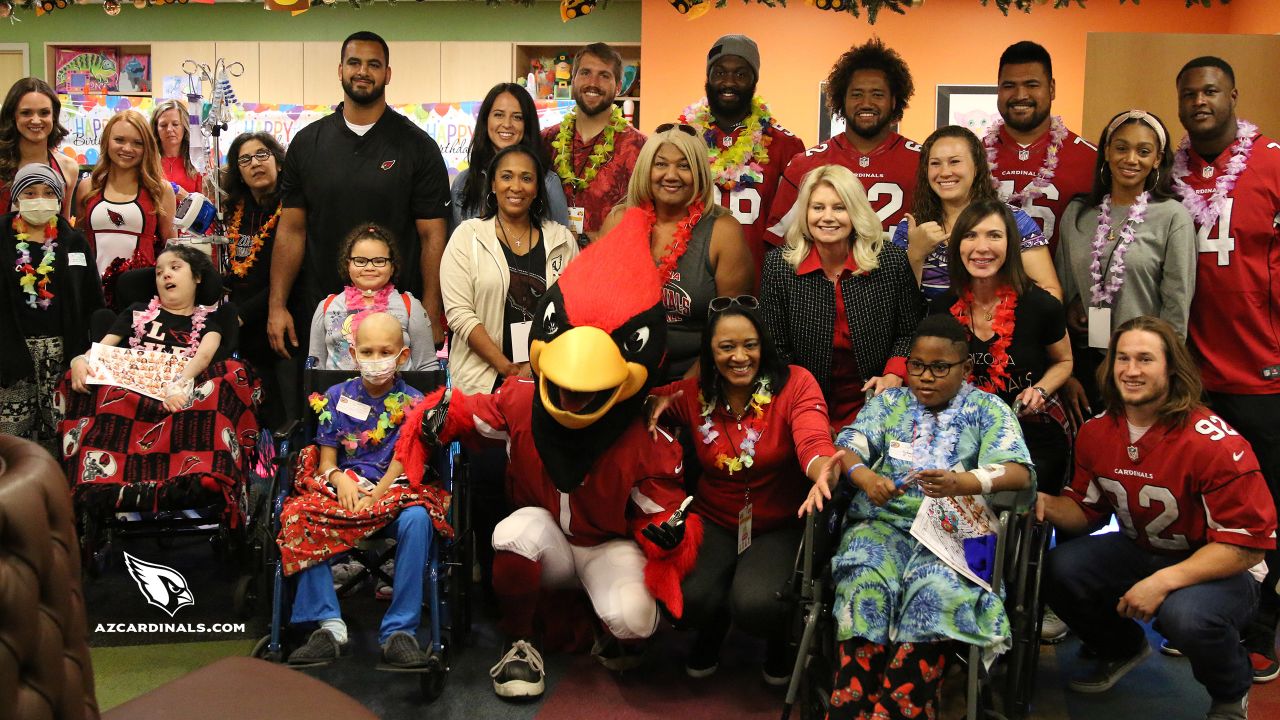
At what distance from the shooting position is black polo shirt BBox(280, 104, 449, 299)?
429 cm

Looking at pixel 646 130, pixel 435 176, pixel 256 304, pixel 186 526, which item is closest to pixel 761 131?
pixel 435 176

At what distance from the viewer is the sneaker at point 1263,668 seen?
11.1ft

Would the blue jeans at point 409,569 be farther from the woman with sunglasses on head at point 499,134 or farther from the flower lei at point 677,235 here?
the woman with sunglasses on head at point 499,134

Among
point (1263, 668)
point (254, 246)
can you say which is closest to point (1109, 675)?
point (1263, 668)

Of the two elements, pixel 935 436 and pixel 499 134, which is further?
pixel 499 134

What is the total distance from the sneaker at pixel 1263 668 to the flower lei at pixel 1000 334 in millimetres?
1136

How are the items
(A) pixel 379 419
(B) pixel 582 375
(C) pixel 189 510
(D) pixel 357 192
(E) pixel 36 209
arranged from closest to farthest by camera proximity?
1. (B) pixel 582 375
2. (A) pixel 379 419
3. (C) pixel 189 510
4. (D) pixel 357 192
5. (E) pixel 36 209

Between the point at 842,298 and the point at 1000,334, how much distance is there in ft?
1.55

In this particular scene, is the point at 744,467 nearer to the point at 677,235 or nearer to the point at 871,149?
the point at 677,235

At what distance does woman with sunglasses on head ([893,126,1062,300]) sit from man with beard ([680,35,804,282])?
0.66m

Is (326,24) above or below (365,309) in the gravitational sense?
above

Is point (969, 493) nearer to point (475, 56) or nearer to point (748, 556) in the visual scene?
point (748, 556)

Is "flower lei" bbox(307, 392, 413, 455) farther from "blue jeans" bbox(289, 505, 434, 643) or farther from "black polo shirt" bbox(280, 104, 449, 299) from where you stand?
"black polo shirt" bbox(280, 104, 449, 299)

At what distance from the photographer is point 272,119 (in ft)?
28.2
